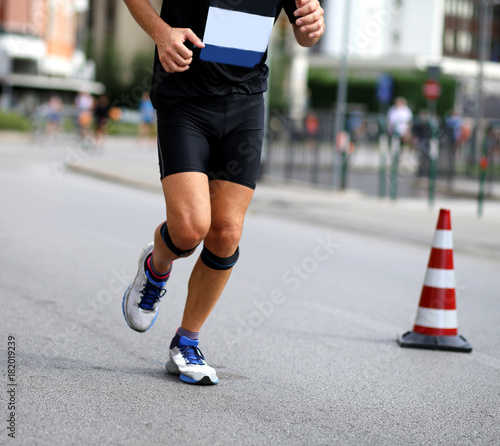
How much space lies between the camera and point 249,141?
13.7 ft

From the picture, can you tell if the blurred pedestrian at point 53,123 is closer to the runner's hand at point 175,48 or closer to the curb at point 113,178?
the curb at point 113,178

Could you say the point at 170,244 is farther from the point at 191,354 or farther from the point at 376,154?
the point at 376,154

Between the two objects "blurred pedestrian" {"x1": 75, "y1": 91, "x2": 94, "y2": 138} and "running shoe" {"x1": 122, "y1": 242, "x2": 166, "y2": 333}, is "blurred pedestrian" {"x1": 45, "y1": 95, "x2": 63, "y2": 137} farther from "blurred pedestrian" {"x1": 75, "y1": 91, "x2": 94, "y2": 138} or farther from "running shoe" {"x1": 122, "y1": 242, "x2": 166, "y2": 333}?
"running shoe" {"x1": 122, "y1": 242, "x2": 166, "y2": 333}

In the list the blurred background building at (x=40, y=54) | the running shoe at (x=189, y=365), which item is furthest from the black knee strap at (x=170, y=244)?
the blurred background building at (x=40, y=54)

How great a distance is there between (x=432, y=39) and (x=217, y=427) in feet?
241

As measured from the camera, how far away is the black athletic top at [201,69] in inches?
158

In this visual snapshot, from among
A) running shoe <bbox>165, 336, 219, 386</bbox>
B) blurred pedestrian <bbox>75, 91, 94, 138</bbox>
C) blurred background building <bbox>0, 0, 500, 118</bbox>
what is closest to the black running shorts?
running shoe <bbox>165, 336, 219, 386</bbox>

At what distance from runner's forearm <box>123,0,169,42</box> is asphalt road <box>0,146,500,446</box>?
4.86 feet

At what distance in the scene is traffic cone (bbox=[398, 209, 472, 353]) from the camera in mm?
5484

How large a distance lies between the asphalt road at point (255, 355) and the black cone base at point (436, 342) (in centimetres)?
7

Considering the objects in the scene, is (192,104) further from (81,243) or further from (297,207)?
(297,207)

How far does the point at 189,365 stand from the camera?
4.27 m

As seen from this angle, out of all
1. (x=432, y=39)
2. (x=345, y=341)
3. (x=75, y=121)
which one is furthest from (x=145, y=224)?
(x=432, y=39)

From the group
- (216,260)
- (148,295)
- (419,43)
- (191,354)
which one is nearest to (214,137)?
(216,260)
